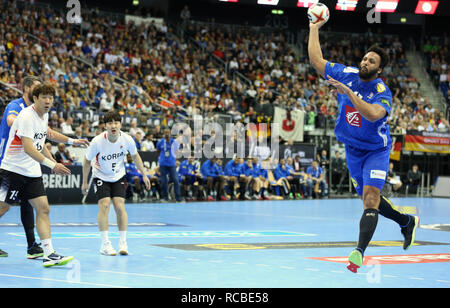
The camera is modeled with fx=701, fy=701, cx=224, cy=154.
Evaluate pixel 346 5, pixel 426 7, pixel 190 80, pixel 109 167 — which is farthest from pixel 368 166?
pixel 426 7

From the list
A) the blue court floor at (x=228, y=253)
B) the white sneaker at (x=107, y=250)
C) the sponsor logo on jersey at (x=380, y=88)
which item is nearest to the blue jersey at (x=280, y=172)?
the blue court floor at (x=228, y=253)

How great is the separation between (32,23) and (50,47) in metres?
2.43

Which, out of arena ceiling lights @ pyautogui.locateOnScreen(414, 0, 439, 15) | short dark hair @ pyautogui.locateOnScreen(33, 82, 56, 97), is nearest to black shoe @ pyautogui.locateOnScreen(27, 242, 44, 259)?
short dark hair @ pyautogui.locateOnScreen(33, 82, 56, 97)

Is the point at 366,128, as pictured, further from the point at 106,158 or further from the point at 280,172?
the point at 280,172

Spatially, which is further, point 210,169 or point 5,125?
point 210,169

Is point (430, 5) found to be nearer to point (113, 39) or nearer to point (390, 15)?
point (390, 15)

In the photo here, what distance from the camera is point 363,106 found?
711 centimetres

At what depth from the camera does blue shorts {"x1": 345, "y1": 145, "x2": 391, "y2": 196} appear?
299 inches

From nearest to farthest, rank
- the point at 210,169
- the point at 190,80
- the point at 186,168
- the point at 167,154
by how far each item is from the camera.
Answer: the point at 167,154, the point at 186,168, the point at 210,169, the point at 190,80

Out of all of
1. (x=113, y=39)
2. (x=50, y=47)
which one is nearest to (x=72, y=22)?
(x=113, y=39)

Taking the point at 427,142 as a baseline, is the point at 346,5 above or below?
above

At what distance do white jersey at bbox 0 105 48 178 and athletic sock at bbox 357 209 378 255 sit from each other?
433cm

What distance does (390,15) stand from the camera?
46.2m

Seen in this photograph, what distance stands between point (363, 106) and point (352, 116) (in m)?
0.69
